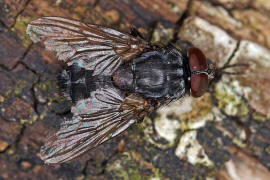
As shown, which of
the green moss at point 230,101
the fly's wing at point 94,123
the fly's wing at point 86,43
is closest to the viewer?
the fly's wing at point 94,123

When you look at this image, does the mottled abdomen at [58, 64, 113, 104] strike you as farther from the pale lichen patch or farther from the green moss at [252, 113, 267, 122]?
the green moss at [252, 113, 267, 122]

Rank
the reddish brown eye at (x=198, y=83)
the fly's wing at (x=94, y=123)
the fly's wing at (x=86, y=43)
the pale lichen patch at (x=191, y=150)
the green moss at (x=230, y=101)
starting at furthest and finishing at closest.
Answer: the green moss at (x=230, y=101) → the pale lichen patch at (x=191, y=150) → the reddish brown eye at (x=198, y=83) → the fly's wing at (x=86, y=43) → the fly's wing at (x=94, y=123)

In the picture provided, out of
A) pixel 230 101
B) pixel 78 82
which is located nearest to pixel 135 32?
pixel 78 82

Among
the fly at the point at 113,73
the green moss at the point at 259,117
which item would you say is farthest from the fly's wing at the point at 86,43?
the green moss at the point at 259,117

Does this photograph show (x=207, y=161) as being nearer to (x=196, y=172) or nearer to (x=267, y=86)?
(x=196, y=172)

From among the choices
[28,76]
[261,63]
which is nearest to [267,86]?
[261,63]

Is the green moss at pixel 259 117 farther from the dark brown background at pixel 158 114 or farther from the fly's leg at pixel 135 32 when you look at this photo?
the fly's leg at pixel 135 32

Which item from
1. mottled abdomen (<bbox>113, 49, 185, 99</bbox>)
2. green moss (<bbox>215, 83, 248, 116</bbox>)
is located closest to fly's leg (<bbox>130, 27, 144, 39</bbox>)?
mottled abdomen (<bbox>113, 49, 185, 99</bbox>)
